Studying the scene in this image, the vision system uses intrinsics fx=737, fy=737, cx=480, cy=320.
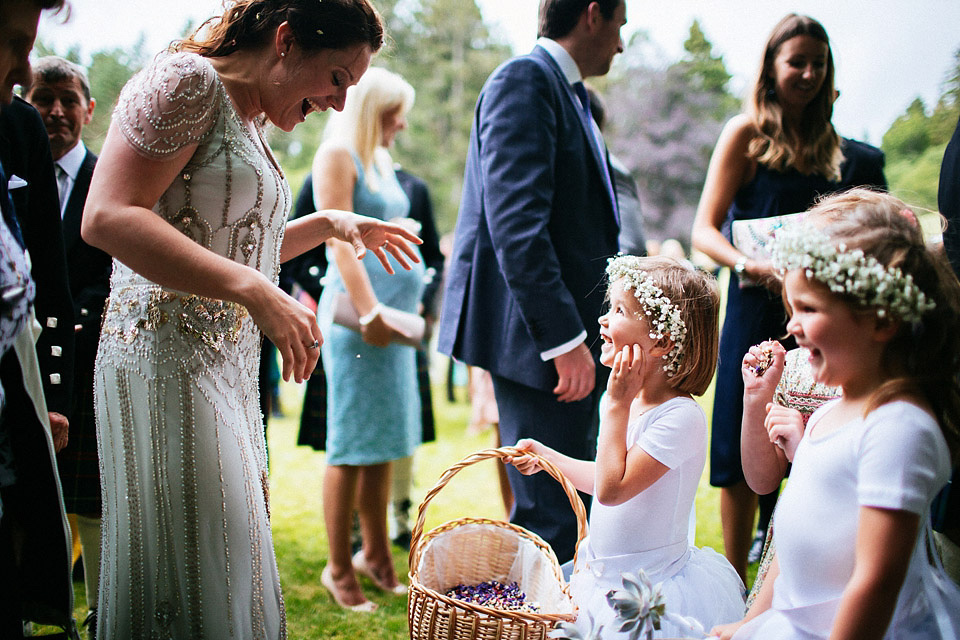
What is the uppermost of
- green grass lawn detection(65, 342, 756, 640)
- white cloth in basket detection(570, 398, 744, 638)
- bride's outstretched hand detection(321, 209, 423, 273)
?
bride's outstretched hand detection(321, 209, 423, 273)

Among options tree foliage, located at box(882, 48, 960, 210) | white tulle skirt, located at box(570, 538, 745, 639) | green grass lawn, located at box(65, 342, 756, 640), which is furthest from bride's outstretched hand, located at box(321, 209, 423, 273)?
tree foliage, located at box(882, 48, 960, 210)

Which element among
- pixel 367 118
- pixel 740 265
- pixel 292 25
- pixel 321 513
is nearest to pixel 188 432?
pixel 292 25

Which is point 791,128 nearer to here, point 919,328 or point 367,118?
point 919,328

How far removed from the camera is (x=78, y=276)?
2309 mm

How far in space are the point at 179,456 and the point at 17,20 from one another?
0.78 m

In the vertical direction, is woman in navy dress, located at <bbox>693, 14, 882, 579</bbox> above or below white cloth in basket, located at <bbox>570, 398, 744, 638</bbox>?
above

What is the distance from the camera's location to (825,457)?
1263mm

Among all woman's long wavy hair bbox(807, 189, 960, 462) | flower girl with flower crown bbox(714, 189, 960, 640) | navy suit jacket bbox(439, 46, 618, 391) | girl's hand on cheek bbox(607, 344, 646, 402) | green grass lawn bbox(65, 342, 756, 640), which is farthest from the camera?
green grass lawn bbox(65, 342, 756, 640)

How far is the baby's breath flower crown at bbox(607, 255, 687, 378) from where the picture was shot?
5.62 feet

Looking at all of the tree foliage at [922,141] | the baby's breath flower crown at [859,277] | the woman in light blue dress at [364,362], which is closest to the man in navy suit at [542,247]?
the woman in light blue dress at [364,362]

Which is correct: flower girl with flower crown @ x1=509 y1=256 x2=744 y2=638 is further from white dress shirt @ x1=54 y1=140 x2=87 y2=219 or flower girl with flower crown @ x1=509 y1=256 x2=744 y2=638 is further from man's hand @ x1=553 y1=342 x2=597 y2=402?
white dress shirt @ x1=54 y1=140 x2=87 y2=219

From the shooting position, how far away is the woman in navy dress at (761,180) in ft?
7.68

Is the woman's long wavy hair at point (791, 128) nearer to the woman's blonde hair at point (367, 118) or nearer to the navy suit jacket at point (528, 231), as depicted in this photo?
the navy suit jacket at point (528, 231)

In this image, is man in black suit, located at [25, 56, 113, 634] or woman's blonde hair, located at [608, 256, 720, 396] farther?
man in black suit, located at [25, 56, 113, 634]
